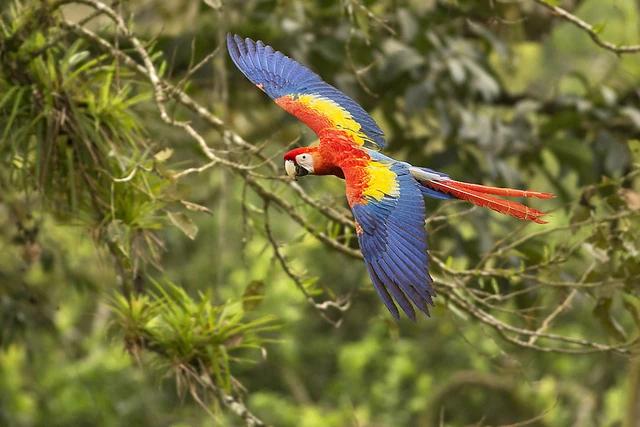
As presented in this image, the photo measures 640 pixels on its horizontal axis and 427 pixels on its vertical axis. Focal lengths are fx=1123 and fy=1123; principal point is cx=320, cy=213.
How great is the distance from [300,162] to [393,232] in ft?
1.49

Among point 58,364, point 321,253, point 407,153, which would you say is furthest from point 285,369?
point 407,153

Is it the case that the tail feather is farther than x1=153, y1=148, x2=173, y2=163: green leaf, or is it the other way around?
x1=153, y1=148, x2=173, y2=163: green leaf

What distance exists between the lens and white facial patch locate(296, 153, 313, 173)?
252cm

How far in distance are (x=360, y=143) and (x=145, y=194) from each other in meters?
0.53

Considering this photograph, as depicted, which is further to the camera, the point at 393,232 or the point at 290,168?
the point at 290,168

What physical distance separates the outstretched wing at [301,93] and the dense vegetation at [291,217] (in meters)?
0.10

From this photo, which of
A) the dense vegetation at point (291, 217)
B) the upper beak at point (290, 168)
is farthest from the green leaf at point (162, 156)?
the upper beak at point (290, 168)

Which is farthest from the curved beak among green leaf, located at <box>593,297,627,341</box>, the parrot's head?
green leaf, located at <box>593,297,627,341</box>

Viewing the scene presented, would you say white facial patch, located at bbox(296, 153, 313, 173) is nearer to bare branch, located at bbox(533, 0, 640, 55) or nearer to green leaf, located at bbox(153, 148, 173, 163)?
green leaf, located at bbox(153, 148, 173, 163)

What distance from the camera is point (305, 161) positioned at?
2.53 meters

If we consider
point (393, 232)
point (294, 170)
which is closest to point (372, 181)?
point (393, 232)

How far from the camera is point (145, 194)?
8.73ft

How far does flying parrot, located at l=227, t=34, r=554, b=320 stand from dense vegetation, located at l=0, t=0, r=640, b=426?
0.38 ft

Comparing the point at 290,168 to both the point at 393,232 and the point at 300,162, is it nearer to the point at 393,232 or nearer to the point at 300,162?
the point at 300,162
